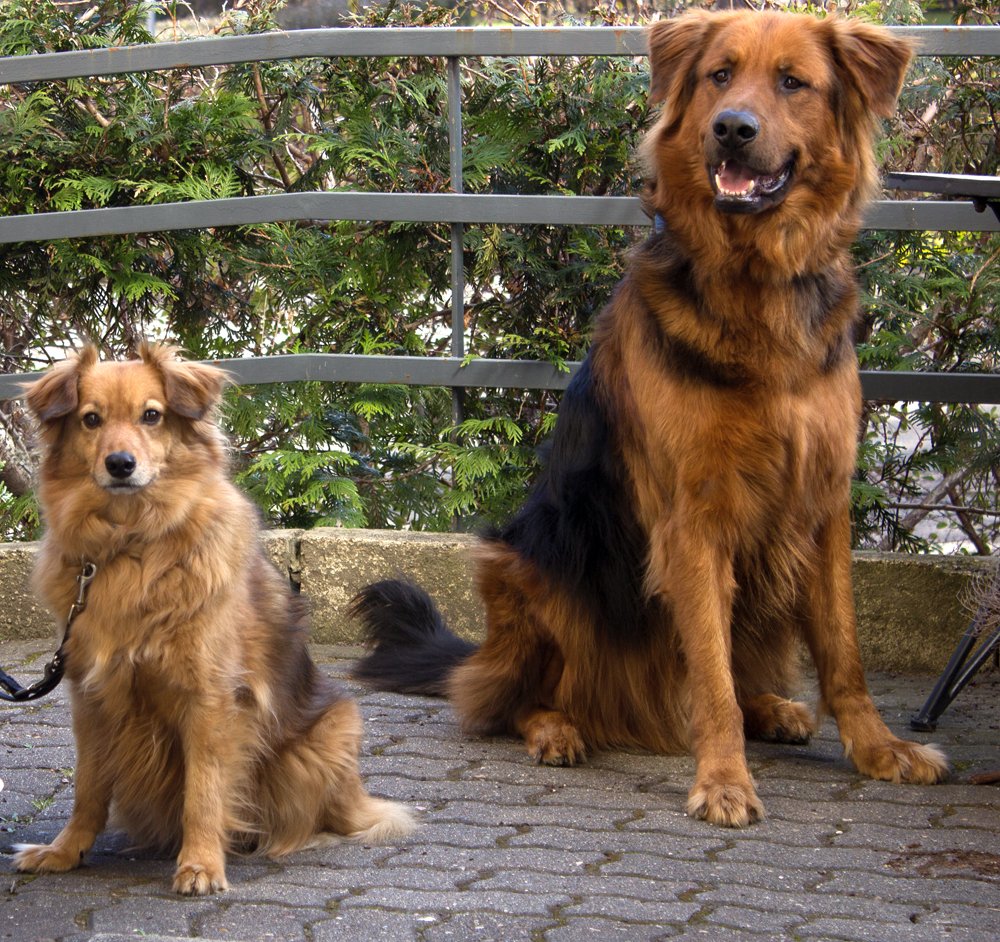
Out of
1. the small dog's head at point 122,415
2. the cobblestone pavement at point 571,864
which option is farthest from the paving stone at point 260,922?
the small dog's head at point 122,415

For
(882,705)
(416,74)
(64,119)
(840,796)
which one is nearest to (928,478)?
(882,705)

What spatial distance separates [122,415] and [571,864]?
5.38 ft

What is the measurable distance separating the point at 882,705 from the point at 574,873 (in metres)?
2.01

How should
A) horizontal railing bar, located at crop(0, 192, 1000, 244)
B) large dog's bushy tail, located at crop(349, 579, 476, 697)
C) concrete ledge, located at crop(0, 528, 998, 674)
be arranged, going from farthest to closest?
horizontal railing bar, located at crop(0, 192, 1000, 244), concrete ledge, located at crop(0, 528, 998, 674), large dog's bushy tail, located at crop(349, 579, 476, 697)

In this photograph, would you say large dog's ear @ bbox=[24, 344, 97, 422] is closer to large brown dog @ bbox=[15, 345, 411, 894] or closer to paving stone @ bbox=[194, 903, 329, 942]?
large brown dog @ bbox=[15, 345, 411, 894]

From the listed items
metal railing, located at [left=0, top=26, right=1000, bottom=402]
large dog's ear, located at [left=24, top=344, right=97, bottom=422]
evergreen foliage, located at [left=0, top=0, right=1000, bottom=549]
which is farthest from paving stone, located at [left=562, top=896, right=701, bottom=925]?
metal railing, located at [left=0, top=26, right=1000, bottom=402]

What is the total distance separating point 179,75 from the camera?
578 cm

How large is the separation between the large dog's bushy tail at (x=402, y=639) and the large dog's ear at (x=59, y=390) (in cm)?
194

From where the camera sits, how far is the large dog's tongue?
3.44 m

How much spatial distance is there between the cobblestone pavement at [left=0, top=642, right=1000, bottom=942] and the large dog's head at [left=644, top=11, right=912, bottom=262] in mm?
1811

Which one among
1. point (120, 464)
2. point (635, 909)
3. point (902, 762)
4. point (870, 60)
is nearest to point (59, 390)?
point (120, 464)

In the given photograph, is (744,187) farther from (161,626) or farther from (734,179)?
(161,626)

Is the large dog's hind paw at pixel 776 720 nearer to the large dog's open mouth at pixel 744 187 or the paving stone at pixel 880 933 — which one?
the paving stone at pixel 880 933

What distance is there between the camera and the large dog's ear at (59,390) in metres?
2.91
